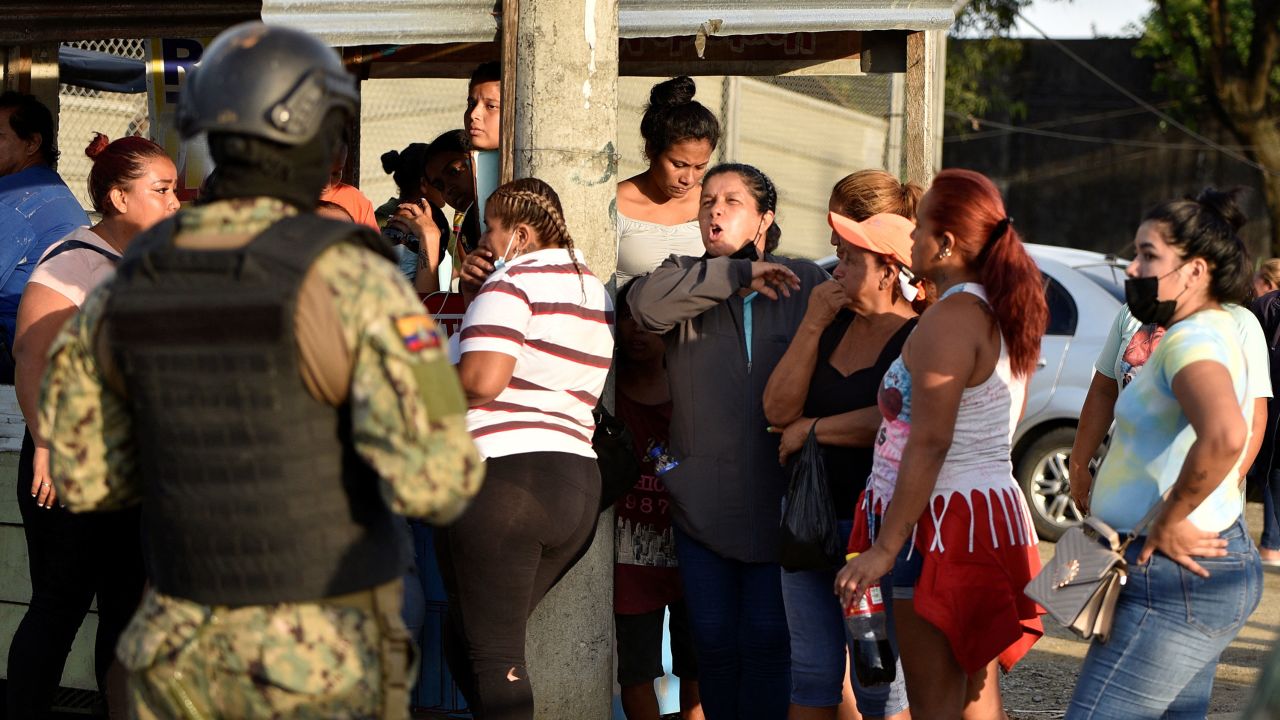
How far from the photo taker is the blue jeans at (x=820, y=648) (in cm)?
413

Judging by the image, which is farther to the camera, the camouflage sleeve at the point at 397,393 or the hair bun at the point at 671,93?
the hair bun at the point at 671,93

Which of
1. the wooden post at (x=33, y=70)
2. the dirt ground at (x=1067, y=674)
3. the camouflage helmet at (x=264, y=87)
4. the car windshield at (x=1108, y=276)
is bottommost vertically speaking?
the dirt ground at (x=1067, y=674)

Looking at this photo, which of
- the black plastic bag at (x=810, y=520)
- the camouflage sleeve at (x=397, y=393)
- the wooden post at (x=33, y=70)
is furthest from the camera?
the wooden post at (x=33, y=70)

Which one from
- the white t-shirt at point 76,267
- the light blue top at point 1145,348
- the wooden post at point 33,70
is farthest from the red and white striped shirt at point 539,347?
the wooden post at point 33,70

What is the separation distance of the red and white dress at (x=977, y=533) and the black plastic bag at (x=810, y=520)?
31 cm

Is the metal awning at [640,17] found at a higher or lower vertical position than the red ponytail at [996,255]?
higher

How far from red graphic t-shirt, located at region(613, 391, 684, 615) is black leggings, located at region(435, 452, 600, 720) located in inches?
25.7

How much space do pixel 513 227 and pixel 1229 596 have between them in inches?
79.6

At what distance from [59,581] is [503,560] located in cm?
153

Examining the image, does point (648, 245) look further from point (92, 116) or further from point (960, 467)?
point (92, 116)

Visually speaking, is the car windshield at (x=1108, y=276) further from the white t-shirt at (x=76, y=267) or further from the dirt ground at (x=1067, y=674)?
the white t-shirt at (x=76, y=267)

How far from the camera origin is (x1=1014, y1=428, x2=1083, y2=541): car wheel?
991 centimetres

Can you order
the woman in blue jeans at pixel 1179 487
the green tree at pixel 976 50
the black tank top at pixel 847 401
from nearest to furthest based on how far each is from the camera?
the woman in blue jeans at pixel 1179 487
the black tank top at pixel 847 401
the green tree at pixel 976 50

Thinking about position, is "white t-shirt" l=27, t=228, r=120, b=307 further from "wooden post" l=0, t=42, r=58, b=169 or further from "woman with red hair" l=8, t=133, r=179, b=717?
"wooden post" l=0, t=42, r=58, b=169
